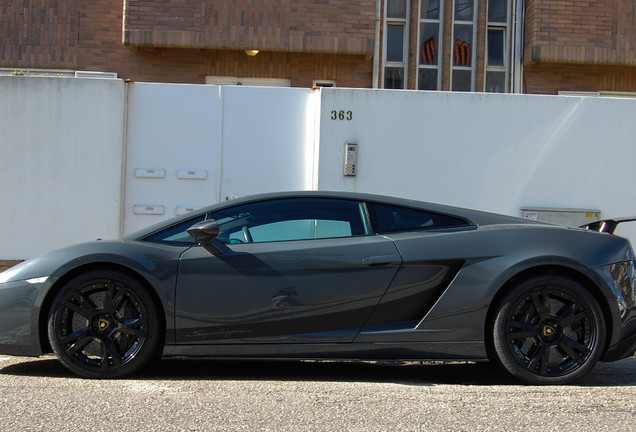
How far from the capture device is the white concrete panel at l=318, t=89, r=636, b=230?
28.4ft

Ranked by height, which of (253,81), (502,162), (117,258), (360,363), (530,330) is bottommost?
(360,363)

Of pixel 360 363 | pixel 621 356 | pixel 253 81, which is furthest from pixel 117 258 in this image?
pixel 253 81

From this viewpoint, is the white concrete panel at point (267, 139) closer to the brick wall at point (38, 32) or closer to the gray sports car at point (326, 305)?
the gray sports car at point (326, 305)

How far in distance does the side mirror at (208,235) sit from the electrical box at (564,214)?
17.0 feet

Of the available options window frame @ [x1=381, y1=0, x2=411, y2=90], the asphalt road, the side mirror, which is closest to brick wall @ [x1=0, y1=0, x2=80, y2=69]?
window frame @ [x1=381, y1=0, x2=411, y2=90]

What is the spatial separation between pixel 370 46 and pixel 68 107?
549 centimetres

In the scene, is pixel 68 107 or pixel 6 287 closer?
pixel 6 287

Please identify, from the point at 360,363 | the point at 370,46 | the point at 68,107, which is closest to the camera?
the point at 360,363

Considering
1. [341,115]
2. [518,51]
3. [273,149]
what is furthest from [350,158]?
[518,51]

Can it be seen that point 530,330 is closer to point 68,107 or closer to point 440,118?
point 440,118

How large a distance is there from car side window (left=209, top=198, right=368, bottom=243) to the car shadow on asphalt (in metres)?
0.90

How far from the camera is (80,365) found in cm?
443

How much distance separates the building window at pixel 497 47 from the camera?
43.3 feet

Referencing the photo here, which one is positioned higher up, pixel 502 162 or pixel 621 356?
pixel 502 162
